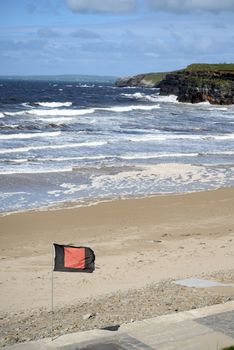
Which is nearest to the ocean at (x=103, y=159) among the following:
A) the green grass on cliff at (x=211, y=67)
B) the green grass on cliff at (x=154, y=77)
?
the green grass on cliff at (x=211, y=67)

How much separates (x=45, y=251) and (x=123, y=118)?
4025 centimetres

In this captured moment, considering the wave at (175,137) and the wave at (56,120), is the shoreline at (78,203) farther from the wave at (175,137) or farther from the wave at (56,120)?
the wave at (56,120)

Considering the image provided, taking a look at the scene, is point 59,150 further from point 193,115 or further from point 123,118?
point 193,115

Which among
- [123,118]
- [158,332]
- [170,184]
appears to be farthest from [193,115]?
[158,332]

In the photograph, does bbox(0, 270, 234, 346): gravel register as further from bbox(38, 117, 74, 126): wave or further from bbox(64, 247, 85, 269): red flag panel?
bbox(38, 117, 74, 126): wave

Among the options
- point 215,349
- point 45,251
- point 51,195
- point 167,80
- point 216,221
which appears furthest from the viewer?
point 167,80

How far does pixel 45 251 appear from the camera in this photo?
14062 mm

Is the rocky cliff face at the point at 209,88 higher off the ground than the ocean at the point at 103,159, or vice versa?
the rocky cliff face at the point at 209,88

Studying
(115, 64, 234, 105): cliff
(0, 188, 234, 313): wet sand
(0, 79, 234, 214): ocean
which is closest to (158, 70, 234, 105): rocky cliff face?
(115, 64, 234, 105): cliff

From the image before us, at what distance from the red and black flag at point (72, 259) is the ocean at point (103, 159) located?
892 centimetres

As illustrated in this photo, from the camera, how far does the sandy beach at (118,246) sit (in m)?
11.3

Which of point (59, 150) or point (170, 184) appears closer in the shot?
point (170, 184)

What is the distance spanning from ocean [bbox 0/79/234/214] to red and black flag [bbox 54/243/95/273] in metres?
8.92

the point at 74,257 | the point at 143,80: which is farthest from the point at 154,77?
the point at 74,257
